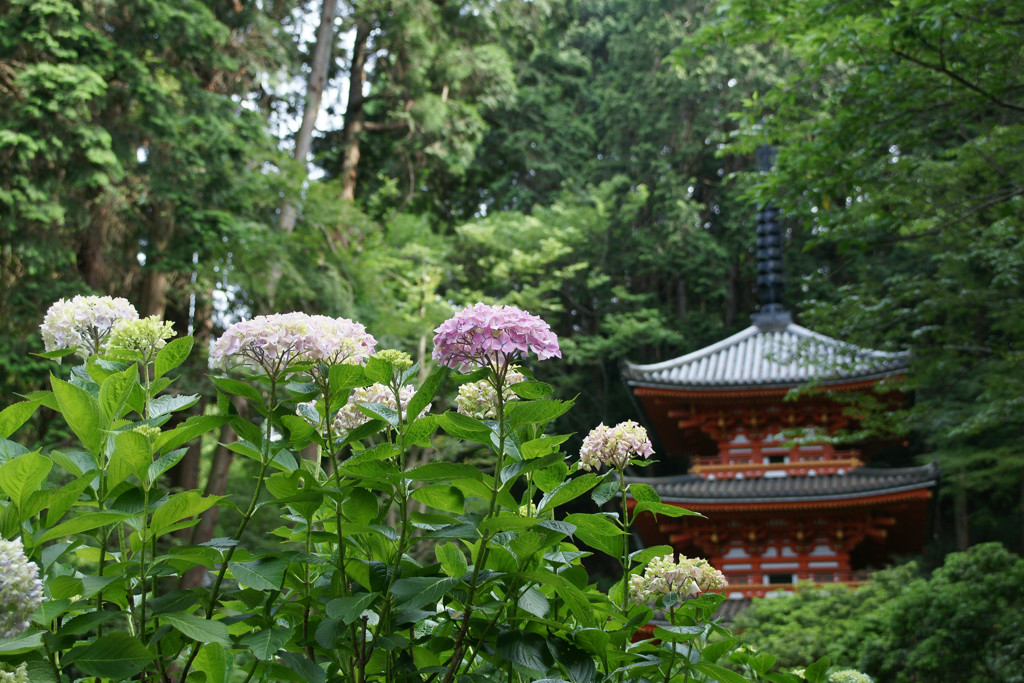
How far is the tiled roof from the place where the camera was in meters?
8.01

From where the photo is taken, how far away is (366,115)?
45.7 ft

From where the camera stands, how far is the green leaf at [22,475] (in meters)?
0.85

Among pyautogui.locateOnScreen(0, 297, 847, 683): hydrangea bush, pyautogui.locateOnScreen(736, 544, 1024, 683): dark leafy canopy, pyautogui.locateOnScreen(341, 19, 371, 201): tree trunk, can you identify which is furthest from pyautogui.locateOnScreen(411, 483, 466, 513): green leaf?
pyautogui.locateOnScreen(341, 19, 371, 201): tree trunk

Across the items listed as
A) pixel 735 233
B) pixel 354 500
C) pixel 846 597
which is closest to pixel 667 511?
pixel 354 500

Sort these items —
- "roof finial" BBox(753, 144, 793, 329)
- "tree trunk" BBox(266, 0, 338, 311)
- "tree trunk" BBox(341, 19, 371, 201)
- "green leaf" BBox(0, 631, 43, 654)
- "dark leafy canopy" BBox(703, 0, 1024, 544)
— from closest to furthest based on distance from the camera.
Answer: "green leaf" BBox(0, 631, 43, 654) → "dark leafy canopy" BBox(703, 0, 1024, 544) → "tree trunk" BBox(266, 0, 338, 311) → "roof finial" BBox(753, 144, 793, 329) → "tree trunk" BBox(341, 19, 371, 201)

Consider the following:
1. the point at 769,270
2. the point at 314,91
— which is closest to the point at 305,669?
the point at 314,91

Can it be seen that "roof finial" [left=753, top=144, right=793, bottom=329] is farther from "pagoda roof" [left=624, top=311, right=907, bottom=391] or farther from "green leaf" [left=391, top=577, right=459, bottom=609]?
"green leaf" [left=391, top=577, right=459, bottom=609]

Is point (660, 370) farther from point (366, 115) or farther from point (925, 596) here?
point (366, 115)

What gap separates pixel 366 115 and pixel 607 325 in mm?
5549

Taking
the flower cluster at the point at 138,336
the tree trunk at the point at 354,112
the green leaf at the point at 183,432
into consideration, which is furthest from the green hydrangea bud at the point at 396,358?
the tree trunk at the point at 354,112

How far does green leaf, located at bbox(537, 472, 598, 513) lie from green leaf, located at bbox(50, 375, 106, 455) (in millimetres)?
550

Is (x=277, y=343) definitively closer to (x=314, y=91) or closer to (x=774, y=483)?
(x=774, y=483)

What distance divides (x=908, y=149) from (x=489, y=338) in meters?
5.15

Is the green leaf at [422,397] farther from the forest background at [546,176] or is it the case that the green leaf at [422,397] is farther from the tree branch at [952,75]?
the tree branch at [952,75]
